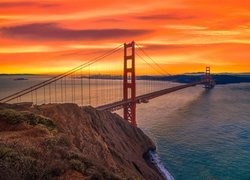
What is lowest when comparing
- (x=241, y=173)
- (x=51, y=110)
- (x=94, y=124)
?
(x=241, y=173)

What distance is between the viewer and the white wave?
36747 mm

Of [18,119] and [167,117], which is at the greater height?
[18,119]

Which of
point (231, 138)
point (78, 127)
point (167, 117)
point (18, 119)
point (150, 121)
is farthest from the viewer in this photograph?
point (167, 117)

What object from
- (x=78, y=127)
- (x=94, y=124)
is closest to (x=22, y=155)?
(x=78, y=127)

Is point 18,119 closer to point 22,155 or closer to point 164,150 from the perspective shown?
point 22,155

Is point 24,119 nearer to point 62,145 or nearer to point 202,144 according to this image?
point 62,145

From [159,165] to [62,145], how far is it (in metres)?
24.0

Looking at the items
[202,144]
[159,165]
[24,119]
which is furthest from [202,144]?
[24,119]

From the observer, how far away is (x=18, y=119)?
21969 mm

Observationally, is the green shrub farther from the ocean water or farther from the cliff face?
the ocean water

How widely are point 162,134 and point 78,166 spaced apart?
43849mm

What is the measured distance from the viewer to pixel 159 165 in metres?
40.1

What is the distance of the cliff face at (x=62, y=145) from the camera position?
42.1ft

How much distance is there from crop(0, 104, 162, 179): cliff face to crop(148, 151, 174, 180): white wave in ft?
4.10
